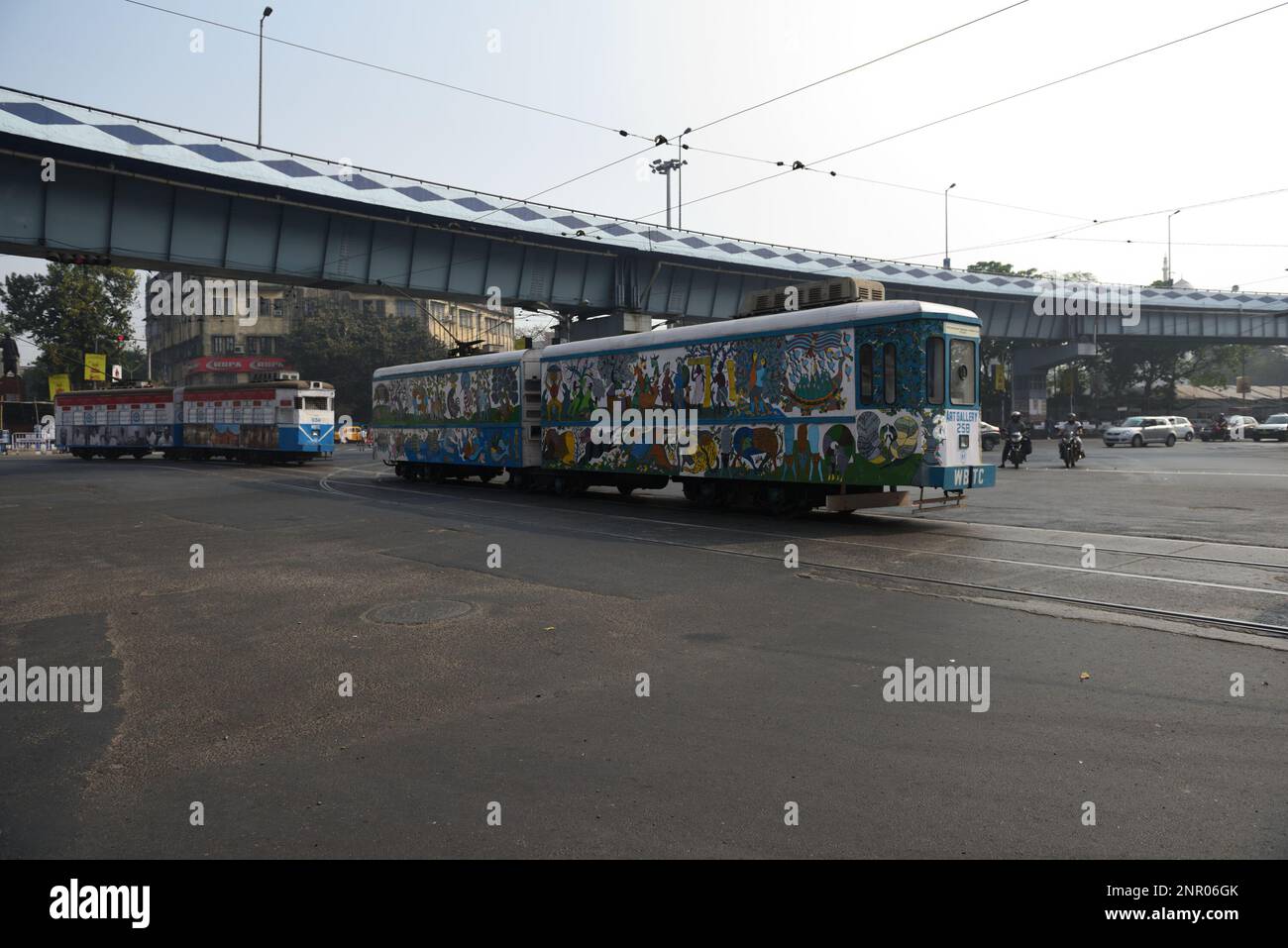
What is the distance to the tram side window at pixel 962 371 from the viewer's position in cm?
1395

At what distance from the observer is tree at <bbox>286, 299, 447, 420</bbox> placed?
73.9 meters

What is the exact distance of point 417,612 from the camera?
8227 mm

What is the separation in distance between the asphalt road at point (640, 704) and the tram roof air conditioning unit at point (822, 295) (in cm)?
525

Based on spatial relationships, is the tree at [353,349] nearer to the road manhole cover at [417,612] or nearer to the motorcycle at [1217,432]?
the motorcycle at [1217,432]

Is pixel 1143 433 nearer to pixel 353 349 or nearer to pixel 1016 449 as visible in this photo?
pixel 1016 449

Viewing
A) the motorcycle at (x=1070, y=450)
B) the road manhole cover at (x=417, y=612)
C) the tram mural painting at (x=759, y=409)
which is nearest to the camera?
the road manhole cover at (x=417, y=612)

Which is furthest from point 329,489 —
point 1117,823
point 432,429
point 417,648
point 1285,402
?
point 1285,402

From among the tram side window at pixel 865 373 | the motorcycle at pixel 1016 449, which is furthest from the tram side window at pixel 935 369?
the motorcycle at pixel 1016 449

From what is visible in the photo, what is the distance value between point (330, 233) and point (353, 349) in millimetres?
42699

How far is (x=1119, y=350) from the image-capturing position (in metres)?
81.9

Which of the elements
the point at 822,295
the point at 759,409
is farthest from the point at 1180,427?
the point at 759,409
